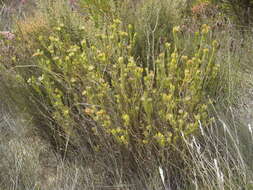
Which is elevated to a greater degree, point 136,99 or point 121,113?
point 136,99

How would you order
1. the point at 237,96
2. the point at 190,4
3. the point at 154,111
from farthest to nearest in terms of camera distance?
the point at 190,4
the point at 237,96
the point at 154,111

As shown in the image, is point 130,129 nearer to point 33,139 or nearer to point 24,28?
point 33,139

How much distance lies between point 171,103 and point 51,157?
3.67 ft

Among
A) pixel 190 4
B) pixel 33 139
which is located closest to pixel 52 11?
pixel 33 139

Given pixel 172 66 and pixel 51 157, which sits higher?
pixel 172 66

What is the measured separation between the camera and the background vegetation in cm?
212

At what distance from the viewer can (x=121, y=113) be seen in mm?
2273

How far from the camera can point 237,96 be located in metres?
2.62

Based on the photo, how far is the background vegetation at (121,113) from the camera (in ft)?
6.95

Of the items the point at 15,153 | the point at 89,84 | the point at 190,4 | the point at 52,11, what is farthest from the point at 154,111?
the point at 190,4

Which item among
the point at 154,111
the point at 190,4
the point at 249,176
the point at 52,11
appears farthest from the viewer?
the point at 190,4

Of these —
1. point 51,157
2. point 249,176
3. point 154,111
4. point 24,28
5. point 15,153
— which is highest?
point 24,28

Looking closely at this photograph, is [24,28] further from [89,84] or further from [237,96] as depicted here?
[237,96]

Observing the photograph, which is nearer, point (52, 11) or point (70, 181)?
point (70, 181)
